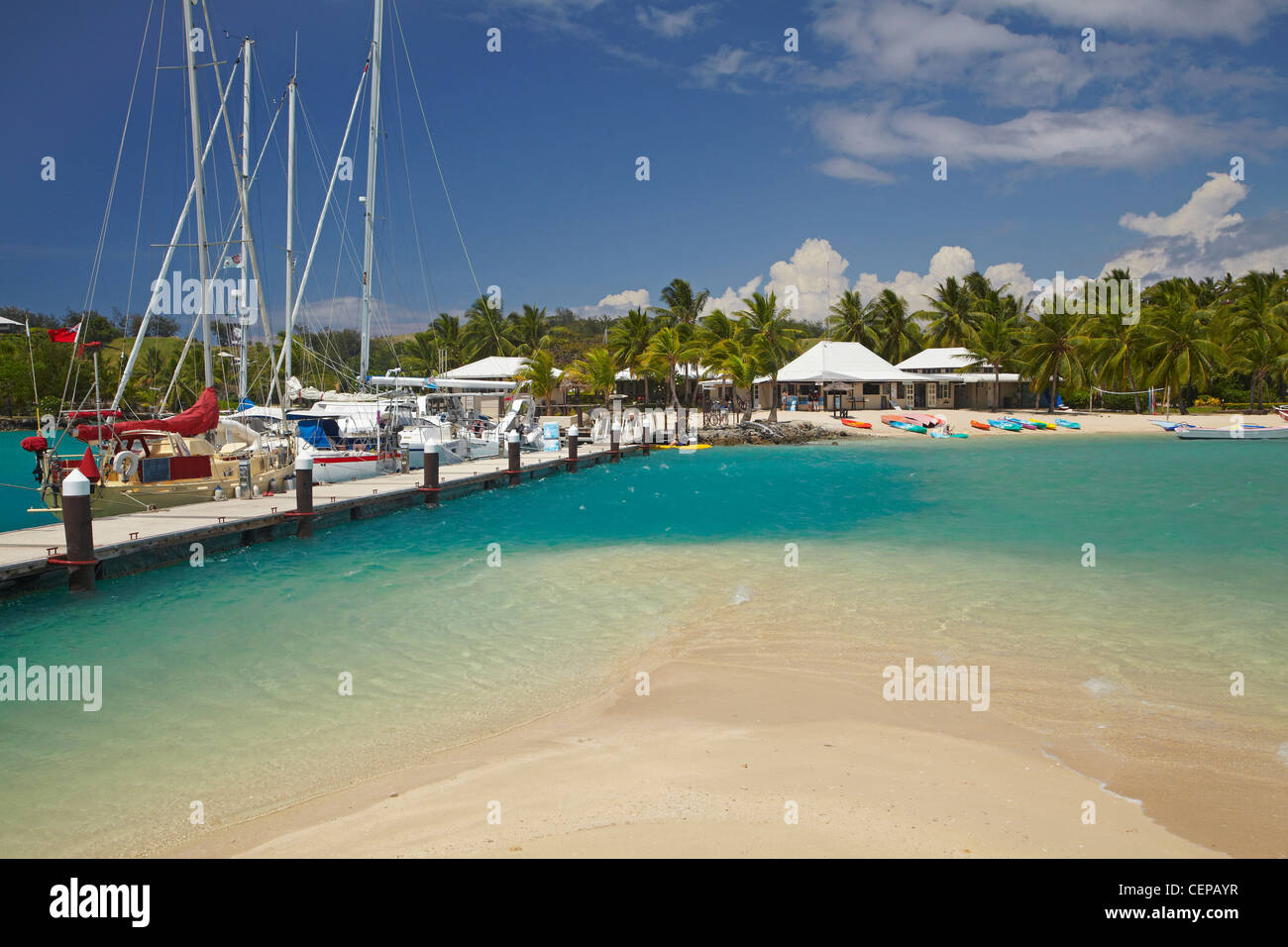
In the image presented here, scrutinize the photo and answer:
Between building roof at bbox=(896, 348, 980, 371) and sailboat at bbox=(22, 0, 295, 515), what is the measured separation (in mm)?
53094

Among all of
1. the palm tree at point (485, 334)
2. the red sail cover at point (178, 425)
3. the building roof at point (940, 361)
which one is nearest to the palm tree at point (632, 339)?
the palm tree at point (485, 334)

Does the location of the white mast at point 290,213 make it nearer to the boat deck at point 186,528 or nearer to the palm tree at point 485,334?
the boat deck at point 186,528

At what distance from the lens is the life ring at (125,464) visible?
60.8ft

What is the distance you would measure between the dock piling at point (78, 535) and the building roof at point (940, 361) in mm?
60118

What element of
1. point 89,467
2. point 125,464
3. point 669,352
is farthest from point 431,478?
point 669,352

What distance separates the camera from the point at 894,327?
74.2 metres

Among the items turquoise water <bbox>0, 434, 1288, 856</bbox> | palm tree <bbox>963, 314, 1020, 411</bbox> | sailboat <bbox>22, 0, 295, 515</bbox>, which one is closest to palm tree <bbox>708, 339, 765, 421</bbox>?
palm tree <bbox>963, 314, 1020, 411</bbox>

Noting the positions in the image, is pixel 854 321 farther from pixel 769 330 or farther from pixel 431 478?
→ pixel 431 478

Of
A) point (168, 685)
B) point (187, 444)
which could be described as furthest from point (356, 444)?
point (168, 685)

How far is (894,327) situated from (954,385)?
359 inches

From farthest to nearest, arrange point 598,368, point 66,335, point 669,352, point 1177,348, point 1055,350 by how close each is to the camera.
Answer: point 1055,350 < point 1177,348 < point 598,368 < point 669,352 < point 66,335
